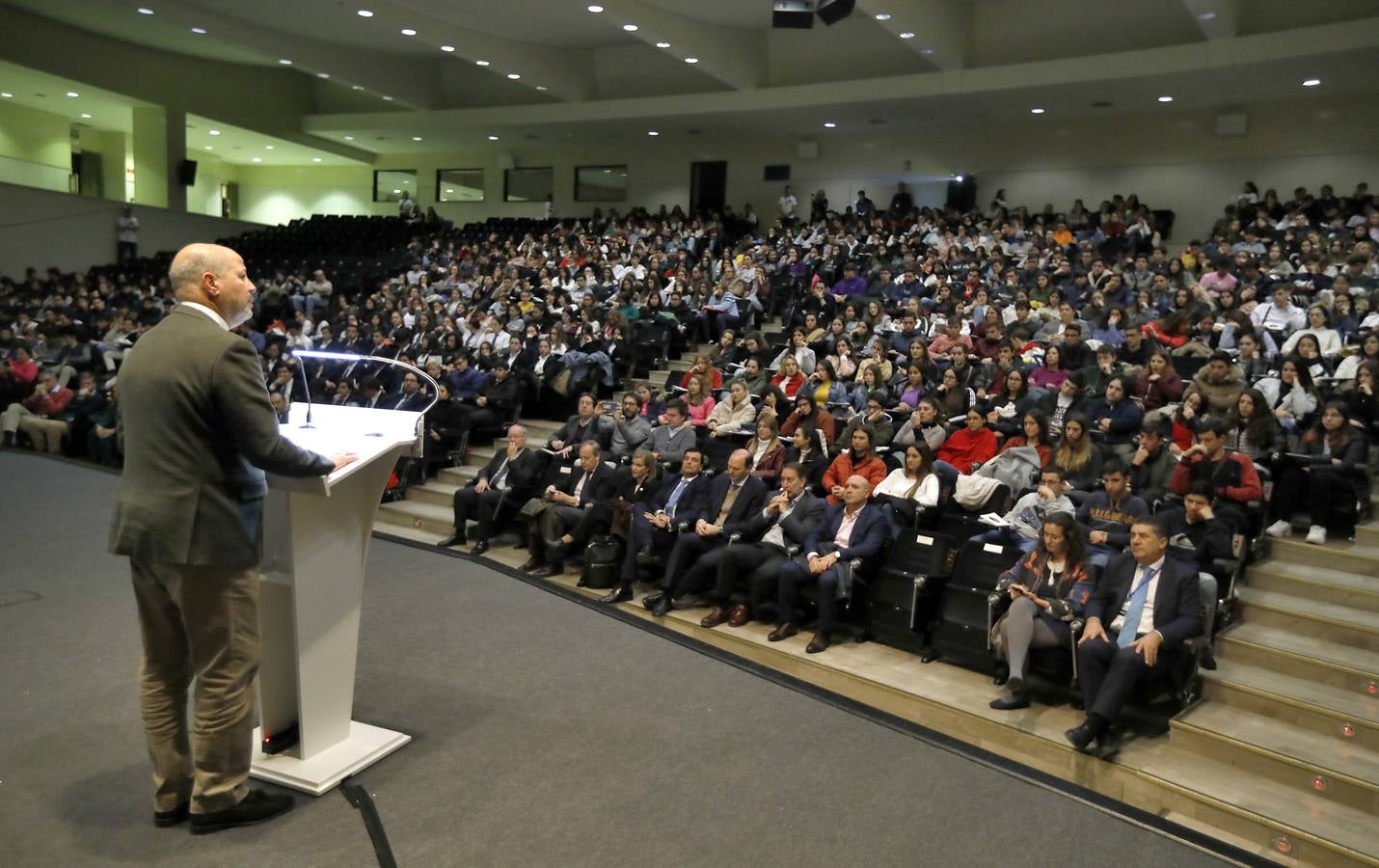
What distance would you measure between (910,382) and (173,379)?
5819mm

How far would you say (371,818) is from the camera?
2.30m

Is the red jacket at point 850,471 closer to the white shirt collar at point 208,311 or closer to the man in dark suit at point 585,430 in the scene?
the man in dark suit at point 585,430

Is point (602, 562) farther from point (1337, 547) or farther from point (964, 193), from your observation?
point (964, 193)

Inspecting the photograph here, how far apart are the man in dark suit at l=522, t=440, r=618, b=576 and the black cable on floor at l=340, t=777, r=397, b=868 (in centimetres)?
347

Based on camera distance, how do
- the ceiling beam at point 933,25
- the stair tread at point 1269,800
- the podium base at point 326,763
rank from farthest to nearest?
1. the ceiling beam at point 933,25
2. the stair tread at point 1269,800
3. the podium base at point 326,763

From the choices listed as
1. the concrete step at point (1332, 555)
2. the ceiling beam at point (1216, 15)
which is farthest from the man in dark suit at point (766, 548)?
the ceiling beam at point (1216, 15)

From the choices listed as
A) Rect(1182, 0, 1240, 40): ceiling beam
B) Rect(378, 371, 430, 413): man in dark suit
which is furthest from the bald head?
Rect(1182, 0, 1240, 40): ceiling beam

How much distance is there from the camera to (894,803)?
2645mm

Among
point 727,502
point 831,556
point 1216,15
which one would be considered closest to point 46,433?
point 727,502

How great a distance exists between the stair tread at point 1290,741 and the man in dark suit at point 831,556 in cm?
160

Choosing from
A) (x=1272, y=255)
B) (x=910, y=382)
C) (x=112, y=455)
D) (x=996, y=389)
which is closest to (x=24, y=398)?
(x=112, y=455)

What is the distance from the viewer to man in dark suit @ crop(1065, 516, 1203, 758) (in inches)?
146

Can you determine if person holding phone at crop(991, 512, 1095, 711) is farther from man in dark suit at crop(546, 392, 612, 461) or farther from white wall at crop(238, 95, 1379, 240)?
white wall at crop(238, 95, 1379, 240)

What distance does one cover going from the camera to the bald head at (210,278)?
85.1 inches
